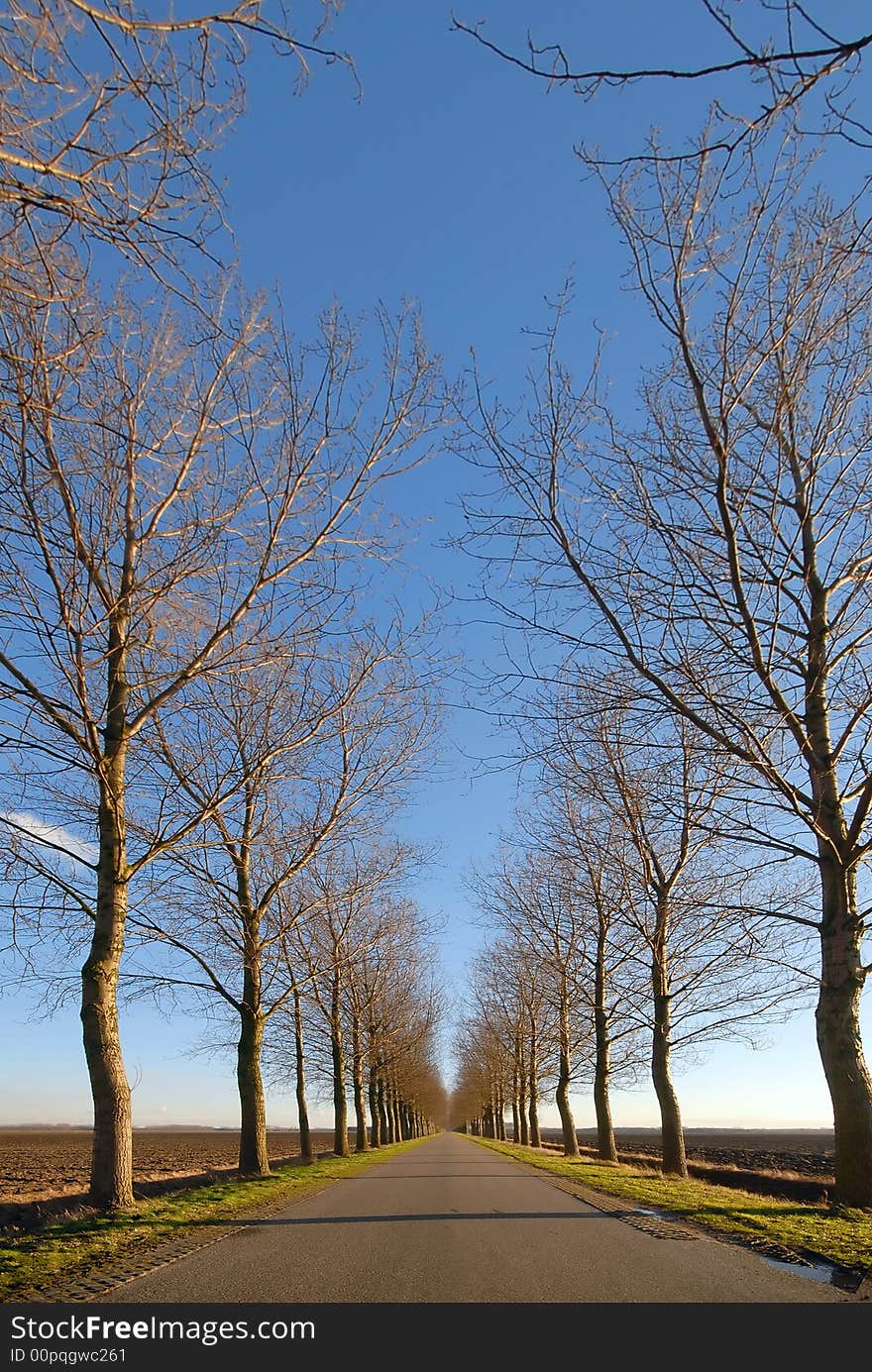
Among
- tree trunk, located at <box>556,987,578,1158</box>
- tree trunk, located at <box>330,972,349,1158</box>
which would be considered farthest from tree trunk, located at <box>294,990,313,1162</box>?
tree trunk, located at <box>556,987,578,1158</box>

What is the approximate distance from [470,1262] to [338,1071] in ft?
77.1

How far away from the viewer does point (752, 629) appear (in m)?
8.20

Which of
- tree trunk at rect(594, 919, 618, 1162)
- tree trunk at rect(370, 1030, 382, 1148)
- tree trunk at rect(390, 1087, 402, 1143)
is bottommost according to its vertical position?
tree trunk at rect(390, 1087, 402, 1143)

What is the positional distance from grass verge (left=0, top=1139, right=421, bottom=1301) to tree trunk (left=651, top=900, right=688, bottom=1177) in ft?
24.5

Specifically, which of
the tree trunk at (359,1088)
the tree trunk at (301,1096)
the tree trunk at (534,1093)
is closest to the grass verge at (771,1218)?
the tree trunk at (301,1096)

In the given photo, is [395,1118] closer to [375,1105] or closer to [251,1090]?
[375,1105]

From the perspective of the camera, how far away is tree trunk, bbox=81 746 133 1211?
Answer: 974 cm

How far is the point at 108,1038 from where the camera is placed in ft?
32.4

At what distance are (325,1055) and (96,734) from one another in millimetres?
23400

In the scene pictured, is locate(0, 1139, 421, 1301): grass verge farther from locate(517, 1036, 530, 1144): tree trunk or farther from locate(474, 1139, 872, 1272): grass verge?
locate(517, 1036, 530, 1144): tree trunk

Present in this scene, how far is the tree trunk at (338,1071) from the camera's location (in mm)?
27984

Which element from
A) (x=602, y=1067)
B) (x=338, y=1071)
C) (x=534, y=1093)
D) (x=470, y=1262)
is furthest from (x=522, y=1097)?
(x=470, y=1262)
